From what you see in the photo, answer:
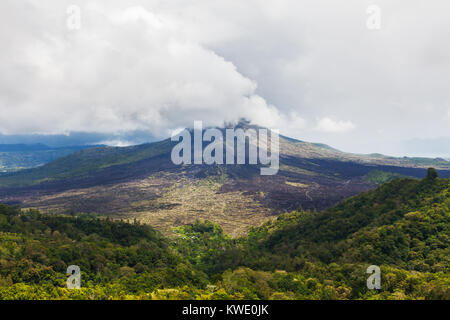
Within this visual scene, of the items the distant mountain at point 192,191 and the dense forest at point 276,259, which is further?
→ the distant mountain at point 192,191

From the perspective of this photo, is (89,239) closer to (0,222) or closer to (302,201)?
(0,222)

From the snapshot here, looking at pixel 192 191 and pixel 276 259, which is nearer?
pixel 276 259

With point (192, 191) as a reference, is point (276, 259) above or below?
above

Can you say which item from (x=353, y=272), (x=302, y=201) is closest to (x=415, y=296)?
(x=353, y=272)

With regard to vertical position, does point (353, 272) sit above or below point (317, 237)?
above
